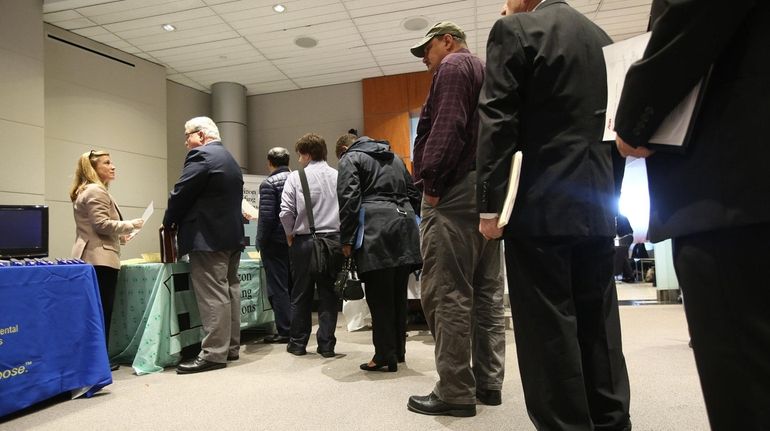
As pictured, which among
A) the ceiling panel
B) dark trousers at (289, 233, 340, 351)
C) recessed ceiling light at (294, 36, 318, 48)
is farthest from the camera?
recessed ceiling light at (294, 36, 318, 48)

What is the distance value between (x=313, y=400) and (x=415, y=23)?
4.98 meters

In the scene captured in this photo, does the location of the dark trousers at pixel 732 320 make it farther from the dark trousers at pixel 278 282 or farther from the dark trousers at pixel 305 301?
the dark trousers at pixel 278 282

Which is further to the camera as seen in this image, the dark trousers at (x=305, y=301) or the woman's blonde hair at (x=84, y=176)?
the dark trousers at (x=305, y=301)

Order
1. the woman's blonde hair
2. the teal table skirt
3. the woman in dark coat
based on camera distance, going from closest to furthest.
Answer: the woman in dark coat
the teal table skirt
the woman's blonde hair

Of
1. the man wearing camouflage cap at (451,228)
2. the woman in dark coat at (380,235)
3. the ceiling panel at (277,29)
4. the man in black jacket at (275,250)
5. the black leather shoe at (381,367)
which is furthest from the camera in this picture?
the ceiling panel at (277,29)

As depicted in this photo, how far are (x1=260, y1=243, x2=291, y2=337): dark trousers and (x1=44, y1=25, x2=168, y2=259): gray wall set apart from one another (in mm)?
3311

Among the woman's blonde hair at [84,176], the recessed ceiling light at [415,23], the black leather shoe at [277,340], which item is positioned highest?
the recessed ceiling light at [415,23]

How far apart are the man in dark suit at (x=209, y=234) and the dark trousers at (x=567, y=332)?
6.74ft

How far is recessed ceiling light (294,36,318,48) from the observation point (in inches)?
248

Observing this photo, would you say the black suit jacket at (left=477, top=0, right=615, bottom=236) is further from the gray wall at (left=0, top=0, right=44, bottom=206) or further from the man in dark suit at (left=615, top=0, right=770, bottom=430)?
the gray wall at (left=0, top=0, right=44, bottom=206)

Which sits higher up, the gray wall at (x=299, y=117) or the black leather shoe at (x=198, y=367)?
the gray wall at (x=299, y=117)

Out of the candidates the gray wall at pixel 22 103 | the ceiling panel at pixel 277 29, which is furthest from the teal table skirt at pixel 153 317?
the ceiling panel at pixel 277 29

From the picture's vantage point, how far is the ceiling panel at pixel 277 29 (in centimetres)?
547

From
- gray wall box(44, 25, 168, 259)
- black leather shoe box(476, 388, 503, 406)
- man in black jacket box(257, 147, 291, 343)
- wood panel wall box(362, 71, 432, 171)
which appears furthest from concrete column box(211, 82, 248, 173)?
black leather shoe box(476, 388, 503, 406)
